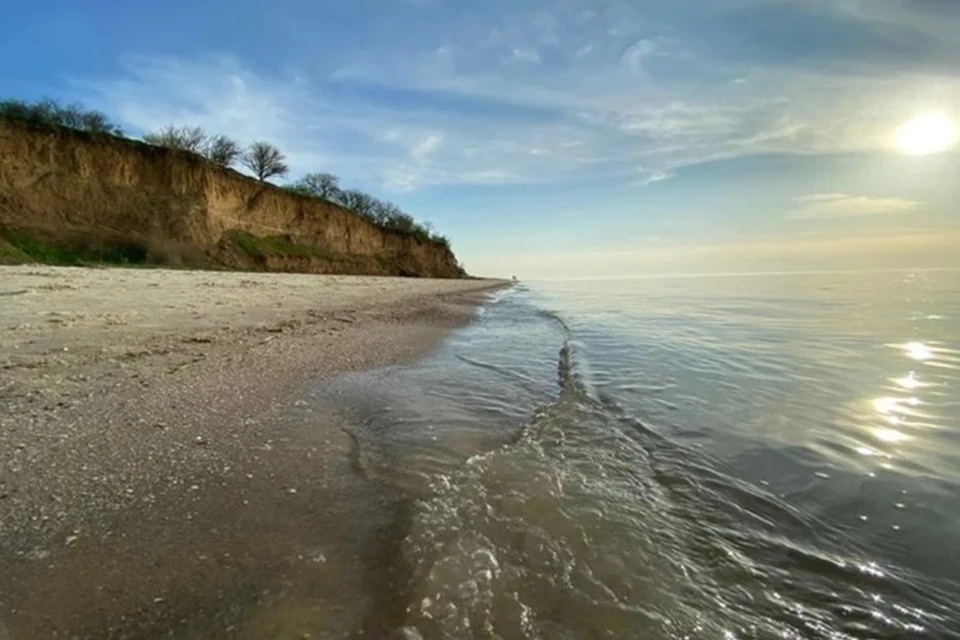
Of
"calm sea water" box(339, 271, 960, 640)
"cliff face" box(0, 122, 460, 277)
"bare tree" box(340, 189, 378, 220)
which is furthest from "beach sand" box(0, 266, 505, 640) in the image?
"bare tree" box(340, 189, 378, 220)

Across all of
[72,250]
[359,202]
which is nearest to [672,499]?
[72,250]

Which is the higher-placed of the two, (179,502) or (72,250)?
(72,250)

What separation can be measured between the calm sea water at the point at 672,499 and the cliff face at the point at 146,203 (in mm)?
23623

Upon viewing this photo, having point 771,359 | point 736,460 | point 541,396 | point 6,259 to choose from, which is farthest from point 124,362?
point 6,259

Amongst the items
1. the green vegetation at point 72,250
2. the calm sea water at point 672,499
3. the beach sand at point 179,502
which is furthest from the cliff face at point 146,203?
the calm sea water at point 672,499

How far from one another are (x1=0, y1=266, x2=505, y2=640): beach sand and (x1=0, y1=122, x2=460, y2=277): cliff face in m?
21.3

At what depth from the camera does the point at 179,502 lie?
2475mm

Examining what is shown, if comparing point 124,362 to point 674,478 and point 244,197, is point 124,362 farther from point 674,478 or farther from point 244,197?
point 244,197

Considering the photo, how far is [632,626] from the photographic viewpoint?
72.5 inches

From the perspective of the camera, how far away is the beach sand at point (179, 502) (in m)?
1.74

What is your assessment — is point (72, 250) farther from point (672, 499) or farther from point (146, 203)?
point (672, 499)

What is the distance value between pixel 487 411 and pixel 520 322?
31.4 feet

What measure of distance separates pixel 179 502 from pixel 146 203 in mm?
28384

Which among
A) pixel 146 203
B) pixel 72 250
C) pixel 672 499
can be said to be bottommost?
pixel 672 499
